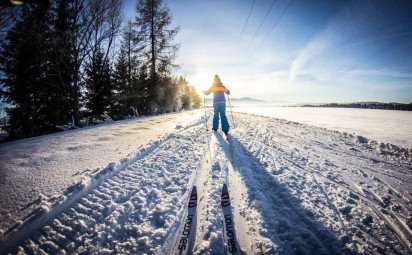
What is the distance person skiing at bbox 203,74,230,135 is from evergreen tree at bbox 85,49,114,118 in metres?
14.2

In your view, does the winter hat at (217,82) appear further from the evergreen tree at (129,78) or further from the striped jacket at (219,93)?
the evergreen tree at (129,78)

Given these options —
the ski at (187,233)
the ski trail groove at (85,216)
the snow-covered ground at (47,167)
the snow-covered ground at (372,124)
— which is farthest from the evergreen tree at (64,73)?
the snow-covered ground at (372,124)

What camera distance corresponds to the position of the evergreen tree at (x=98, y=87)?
60.4 feet

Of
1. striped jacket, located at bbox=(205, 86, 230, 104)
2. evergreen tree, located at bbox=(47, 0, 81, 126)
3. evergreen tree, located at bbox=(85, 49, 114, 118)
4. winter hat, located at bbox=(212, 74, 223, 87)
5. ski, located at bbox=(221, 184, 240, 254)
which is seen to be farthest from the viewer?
evergreen tree, located at bbox=(85, 49, 114, 118)

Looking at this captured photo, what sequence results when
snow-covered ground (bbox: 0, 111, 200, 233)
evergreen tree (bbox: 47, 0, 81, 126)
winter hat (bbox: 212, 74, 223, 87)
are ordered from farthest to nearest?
1. evergreen tree (bbox: 47, 0, 81, 126)
2. winter hat (bbox: 212, 74, 223, 87)
3. snow-covered ground (bbox: 0, 111, 200, 233)

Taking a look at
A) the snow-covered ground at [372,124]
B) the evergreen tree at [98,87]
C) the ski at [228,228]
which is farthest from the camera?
the evergreen tree at [98,87]

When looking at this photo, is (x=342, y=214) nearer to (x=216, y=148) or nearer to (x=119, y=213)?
(x=119, y=213)

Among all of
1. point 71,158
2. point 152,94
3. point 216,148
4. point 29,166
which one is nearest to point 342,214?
point 216,148

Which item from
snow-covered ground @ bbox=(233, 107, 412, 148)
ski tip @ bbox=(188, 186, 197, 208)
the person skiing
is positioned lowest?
ski tip @ bbox=(188, 186, 197, 208)

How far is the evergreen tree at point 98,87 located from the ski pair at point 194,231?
19.0m

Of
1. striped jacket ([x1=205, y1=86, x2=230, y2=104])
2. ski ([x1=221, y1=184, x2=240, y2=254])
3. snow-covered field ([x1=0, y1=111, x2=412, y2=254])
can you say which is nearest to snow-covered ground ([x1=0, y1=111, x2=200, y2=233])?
snow-covered field ([x1=0, y1=111, x2=412, y2=254])

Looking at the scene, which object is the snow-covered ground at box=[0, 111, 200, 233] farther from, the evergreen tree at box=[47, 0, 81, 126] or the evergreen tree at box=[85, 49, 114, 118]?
the evergreen tree at box=[85, 49, 114, 118]

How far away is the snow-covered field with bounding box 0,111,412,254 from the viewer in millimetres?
2230

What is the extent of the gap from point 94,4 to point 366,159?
64.2 feet
